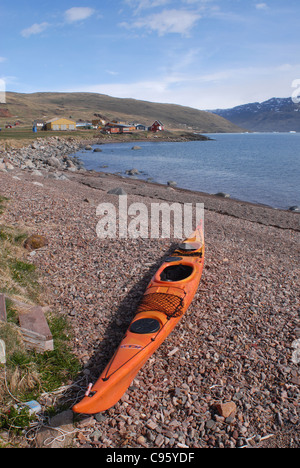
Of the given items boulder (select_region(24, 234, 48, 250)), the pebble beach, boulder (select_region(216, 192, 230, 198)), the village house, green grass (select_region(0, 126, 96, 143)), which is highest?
the village house

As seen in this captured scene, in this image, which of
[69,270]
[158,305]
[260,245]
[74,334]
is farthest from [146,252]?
[260,245]

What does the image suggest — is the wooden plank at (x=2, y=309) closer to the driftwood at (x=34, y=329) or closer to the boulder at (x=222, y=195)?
the driftwood at (x=34, y=329)

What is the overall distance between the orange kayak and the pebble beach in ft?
1.12

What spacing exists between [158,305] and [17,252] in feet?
16.7

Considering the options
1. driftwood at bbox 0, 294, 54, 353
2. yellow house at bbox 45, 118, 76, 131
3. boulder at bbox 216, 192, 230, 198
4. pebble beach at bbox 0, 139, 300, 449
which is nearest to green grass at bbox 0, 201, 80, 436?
driftwood at bbox 0, 294, 54, 353

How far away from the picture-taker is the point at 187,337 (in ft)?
22.6

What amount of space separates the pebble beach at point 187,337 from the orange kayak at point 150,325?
1.12 feet

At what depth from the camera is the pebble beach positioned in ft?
15.9

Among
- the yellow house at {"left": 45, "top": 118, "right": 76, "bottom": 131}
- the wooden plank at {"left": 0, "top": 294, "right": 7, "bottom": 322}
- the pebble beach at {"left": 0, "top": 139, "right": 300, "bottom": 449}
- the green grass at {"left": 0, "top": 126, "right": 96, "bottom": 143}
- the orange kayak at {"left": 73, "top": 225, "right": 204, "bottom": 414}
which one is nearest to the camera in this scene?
the pebble beach at {"left": 0, "top": 139, "right": 300, "bottom": 449}

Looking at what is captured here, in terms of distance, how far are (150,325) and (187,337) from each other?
1.00 meters

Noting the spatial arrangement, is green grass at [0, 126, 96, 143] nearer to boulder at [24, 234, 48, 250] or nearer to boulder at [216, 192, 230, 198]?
boulder at [216, 192, 230, 198]

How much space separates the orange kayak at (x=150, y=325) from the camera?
501 centimetres

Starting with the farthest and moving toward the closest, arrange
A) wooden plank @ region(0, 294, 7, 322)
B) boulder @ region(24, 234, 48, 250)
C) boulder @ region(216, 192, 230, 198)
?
boulder @ region(216, 192, 230, 198), boulder @ region(24, 234, 48, 250), wooden plank @ region(0, 294, 7, 322)
